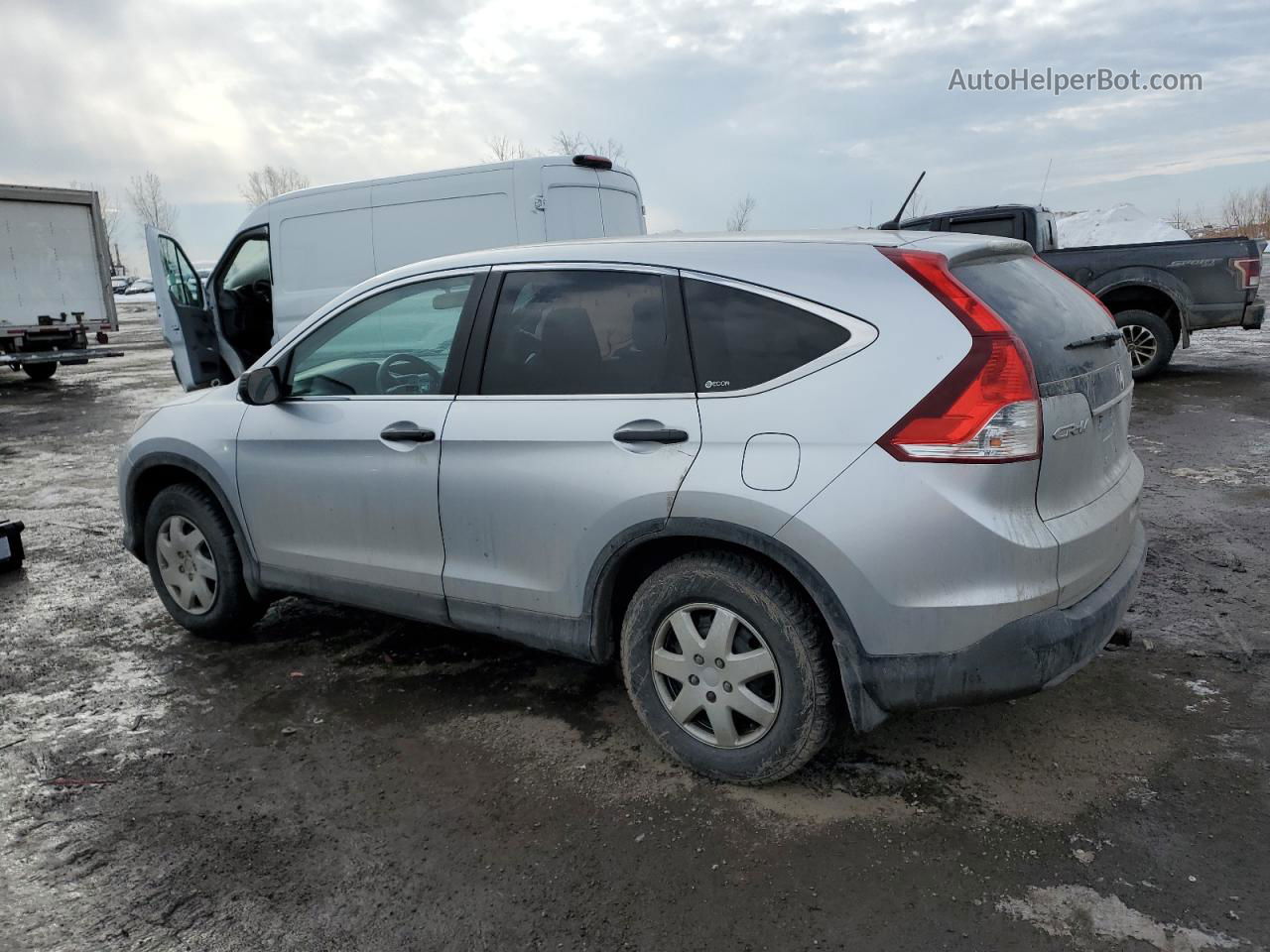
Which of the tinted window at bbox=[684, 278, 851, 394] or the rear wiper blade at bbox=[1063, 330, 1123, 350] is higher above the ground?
the tinted window at bbox=[684, 278, 851, 394]

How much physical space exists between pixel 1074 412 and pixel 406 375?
244 centimetres

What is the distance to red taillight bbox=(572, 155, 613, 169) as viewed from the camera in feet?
27.7

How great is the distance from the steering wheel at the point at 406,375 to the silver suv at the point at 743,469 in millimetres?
13

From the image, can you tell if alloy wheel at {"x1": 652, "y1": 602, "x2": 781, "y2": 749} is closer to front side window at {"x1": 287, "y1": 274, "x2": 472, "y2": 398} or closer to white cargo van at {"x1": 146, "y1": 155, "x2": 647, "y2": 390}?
front side window at {"x1": 287, "y1": 274, "x2": 472, "y2": 398}

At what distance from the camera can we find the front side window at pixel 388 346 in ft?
12.1

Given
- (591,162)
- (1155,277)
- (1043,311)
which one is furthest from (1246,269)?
(1043,311)

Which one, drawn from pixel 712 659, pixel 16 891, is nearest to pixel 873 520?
pixel 712 659

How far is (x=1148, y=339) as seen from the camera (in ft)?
35.7

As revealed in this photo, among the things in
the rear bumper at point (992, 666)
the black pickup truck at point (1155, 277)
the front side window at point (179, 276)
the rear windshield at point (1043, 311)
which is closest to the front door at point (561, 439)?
the rear bumper at point (992, 666)

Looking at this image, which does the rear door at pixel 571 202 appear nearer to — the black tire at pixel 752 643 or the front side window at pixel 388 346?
the front side window at pixel 388 346

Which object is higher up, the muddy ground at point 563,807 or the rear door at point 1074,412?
the rear door at point 1074,412

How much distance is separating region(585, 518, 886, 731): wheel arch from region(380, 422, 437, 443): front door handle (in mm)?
854

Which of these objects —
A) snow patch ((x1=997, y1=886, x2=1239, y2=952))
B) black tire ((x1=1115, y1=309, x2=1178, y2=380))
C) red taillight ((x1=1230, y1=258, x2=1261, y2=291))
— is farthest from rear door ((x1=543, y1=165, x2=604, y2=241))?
red taillight ((x1=1230, y1=258, x2=1261, y2=291))

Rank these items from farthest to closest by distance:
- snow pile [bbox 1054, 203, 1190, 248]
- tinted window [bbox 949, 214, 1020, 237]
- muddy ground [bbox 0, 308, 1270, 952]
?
snow pile [bbox 1054, 203, 1190, 248]
tinted window [bbox 949, 214, 1020, 237]
muddy ground [bbox 0, 308, 1270, 952]
